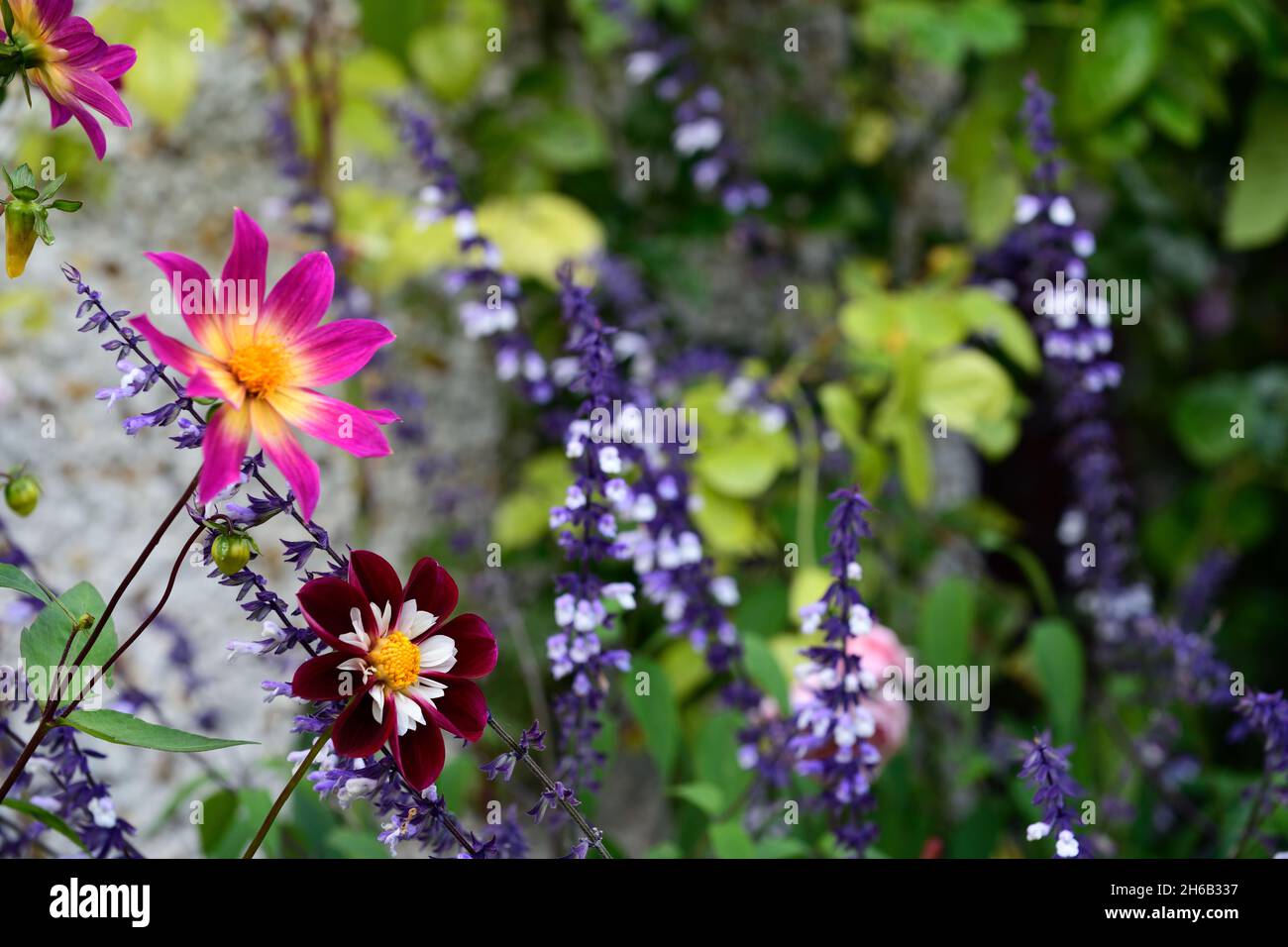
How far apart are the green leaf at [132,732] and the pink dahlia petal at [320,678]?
3 cm

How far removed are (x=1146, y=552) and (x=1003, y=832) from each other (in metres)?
0.85

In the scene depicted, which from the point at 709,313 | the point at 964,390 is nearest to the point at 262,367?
the point at 964,390

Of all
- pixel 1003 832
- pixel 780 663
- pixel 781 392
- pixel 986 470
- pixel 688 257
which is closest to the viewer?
pixel 780 663

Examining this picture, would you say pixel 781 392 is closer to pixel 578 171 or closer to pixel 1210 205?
pixel 578 171

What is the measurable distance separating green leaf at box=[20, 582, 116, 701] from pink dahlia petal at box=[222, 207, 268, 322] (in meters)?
0.16

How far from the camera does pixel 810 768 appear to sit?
680 millimetres

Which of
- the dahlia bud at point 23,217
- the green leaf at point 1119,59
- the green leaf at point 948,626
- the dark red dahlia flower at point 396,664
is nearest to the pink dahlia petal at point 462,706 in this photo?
the dark red dahlia flower at point 396,664

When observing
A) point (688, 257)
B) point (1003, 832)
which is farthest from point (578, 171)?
point (1003, 832)

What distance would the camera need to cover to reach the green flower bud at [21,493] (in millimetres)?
486

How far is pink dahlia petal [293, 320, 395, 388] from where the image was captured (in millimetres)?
462

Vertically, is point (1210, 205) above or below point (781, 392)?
above

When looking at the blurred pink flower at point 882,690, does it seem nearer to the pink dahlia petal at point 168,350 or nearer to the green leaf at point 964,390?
the green leaf at point 964,390

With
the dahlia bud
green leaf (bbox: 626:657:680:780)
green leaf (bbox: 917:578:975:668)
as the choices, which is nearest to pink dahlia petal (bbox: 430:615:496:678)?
the dahlia bud

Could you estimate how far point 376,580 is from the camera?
1.50ft
